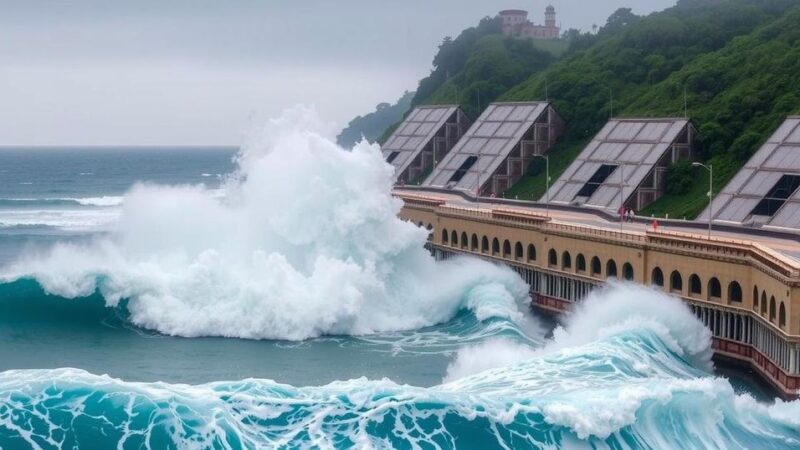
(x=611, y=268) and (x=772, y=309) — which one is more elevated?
(x=772, y=309)

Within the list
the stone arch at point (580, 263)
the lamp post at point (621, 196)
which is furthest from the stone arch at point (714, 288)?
the lamp post at point (621, 196)

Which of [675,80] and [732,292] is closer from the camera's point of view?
[732,292]

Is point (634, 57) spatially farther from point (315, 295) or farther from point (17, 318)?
point (17, 318)

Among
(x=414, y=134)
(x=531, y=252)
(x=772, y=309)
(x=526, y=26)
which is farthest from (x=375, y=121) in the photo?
(x=772, y=309)

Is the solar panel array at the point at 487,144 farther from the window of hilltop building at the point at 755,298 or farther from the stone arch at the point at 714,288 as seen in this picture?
the window of hilltop building at the point at 755,298

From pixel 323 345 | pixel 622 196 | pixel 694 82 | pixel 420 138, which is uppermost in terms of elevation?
pixel 694 82

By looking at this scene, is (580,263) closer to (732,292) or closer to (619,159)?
(732,292)
